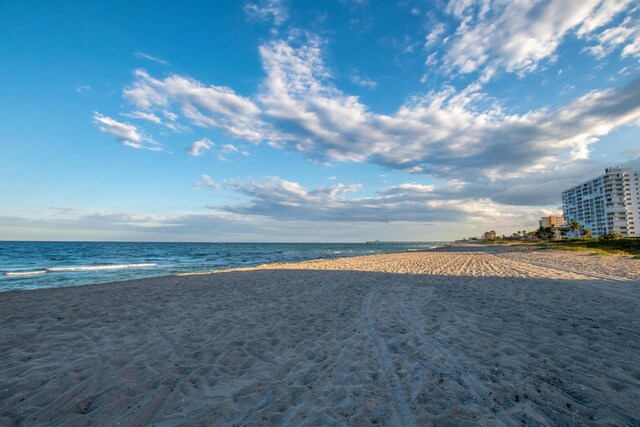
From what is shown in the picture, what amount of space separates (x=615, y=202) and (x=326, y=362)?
133 m

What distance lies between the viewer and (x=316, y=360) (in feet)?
15.6

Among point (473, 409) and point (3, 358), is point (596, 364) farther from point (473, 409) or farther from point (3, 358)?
point (3, 358)

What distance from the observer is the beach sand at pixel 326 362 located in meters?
3.30

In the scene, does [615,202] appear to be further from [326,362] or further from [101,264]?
[101,264]

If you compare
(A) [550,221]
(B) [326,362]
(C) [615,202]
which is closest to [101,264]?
(B) [326,362]

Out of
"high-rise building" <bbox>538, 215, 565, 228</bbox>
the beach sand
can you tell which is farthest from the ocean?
"high-rise building" <bbox>538, 215, 565, 228</bbox>

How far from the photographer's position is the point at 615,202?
3784 inches

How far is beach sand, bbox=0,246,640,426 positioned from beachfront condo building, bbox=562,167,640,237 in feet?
405

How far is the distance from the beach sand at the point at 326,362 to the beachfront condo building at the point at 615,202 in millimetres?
123508

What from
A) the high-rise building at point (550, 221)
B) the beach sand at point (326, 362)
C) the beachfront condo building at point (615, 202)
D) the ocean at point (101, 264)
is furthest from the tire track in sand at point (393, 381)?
the high-rise building at point (550, 221)

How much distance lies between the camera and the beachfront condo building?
94.8 metres

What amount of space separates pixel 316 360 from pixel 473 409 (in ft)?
7.60

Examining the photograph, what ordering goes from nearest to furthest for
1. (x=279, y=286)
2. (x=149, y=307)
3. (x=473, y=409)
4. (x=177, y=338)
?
(x=473, y=409)
(x=177, y=338)
(x=149, y=307)
(x=279, y=286)

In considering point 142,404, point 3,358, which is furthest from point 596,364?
point 3,358
